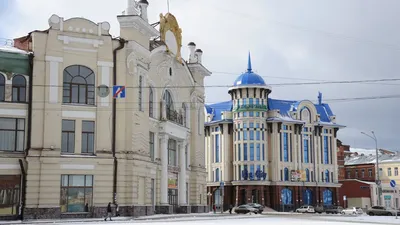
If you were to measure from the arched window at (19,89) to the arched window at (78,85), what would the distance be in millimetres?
2912

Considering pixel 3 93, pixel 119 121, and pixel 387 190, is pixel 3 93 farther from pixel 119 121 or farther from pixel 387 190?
pixel 387 190

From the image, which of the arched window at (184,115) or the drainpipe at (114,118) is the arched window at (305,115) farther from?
the drainpipe at (114,118)

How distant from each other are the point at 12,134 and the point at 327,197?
60.8 m

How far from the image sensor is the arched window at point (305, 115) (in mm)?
90869

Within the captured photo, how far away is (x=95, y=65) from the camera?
44594 mm

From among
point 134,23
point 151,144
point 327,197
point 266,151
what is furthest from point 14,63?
point 327,197

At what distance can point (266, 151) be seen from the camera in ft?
284

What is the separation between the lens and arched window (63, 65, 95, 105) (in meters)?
43.9

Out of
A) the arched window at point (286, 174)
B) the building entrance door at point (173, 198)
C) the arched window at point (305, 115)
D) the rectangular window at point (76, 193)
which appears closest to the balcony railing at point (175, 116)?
the building entrance door at point (173, 198)

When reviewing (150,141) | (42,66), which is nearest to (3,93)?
(42,66)

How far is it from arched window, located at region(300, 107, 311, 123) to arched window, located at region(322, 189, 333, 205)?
11375mm

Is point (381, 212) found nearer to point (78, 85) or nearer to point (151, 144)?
point (151, 144)

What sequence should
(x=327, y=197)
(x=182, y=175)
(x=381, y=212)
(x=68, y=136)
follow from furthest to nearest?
(x=327, y=197) → (x=381, y=212) → (x=182, y=175) → (x=68, y=136)

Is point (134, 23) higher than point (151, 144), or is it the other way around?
point (134, 23)
